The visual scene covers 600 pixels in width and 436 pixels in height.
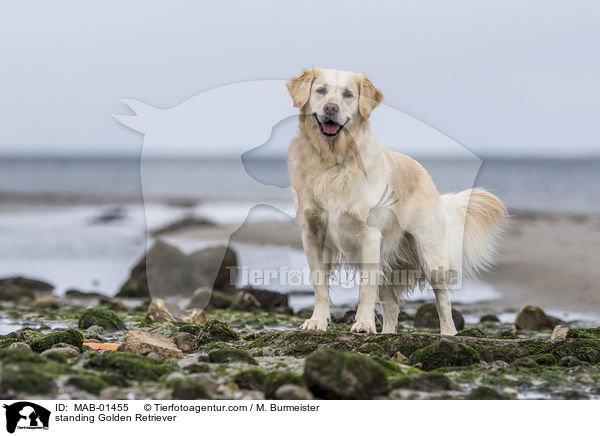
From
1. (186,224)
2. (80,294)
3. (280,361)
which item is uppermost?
(186,224)

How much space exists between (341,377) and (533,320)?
4642 mm

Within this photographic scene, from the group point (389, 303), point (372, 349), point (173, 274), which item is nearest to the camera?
point (372, 349)

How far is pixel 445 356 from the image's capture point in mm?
4375

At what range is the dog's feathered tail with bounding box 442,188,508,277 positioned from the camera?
661 centimetres

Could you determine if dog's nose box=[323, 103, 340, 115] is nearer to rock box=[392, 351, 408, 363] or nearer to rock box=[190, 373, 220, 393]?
rock box=[392, 351, 408, 363]

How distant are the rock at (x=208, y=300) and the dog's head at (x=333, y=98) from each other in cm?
383

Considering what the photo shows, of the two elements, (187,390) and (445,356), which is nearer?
(187,390)

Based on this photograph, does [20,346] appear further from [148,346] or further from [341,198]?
[341,198]

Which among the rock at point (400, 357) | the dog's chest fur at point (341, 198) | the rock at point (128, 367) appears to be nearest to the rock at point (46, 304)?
the dog's chest fur at point (341, 198)

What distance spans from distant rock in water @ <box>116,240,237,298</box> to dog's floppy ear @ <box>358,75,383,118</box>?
207 inches

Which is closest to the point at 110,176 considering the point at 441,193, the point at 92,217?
the point at 92,217

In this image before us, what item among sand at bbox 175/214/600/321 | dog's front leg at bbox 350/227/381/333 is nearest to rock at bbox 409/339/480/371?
dog's front leg at bbox 350/227/381/333
